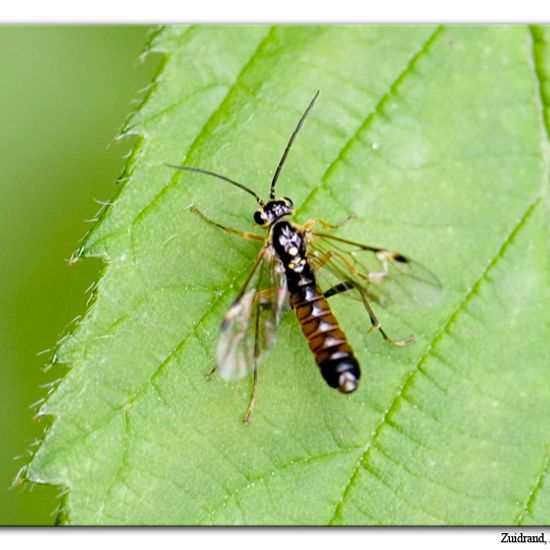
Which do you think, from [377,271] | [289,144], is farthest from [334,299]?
[289,144]

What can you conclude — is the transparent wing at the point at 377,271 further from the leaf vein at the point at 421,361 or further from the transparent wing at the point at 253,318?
the transparent wing at the point at 253,318

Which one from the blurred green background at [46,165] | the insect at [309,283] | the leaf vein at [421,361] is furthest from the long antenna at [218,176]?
the leaf vein at [421,361]

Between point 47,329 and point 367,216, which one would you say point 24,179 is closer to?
point 47,329

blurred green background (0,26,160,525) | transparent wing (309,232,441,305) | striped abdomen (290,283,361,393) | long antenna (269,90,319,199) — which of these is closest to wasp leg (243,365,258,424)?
striped abdomen (290,283,361,393)

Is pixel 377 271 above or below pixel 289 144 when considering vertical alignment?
below

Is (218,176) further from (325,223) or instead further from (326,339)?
(326,339)
